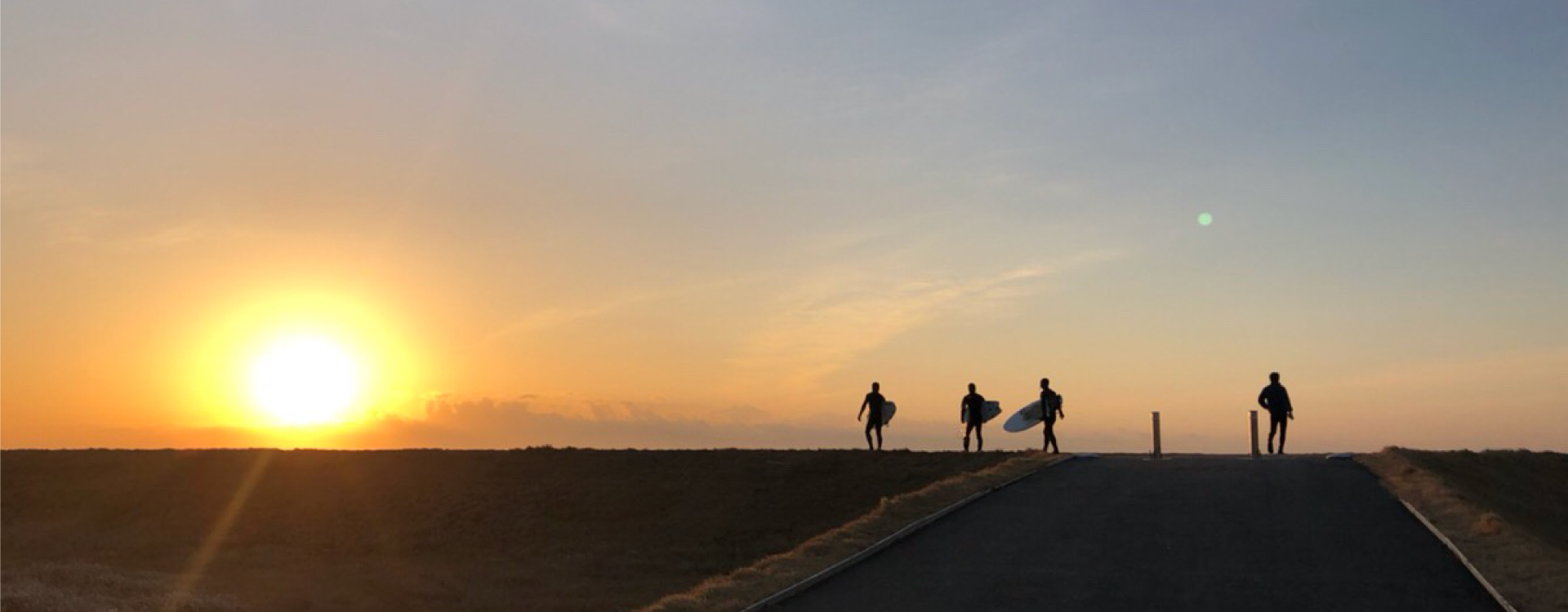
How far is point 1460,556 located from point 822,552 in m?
8.54

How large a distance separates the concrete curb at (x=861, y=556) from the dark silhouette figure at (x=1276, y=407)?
8.82 meters

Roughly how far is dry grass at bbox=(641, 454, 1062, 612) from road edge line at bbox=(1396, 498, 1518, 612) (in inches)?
282

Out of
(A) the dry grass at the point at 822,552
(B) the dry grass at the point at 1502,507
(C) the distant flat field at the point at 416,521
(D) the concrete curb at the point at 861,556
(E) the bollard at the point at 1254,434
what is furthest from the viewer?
(E) the bollard at the point at 1254,434

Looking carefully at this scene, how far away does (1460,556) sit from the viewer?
18125mm

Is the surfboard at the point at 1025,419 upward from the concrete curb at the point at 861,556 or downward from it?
upward

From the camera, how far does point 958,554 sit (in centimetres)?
1936

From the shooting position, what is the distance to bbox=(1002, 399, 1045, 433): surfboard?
33.3m

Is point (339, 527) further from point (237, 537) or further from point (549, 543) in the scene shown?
point (549, 543)

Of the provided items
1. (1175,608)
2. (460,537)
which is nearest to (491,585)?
(460,537)

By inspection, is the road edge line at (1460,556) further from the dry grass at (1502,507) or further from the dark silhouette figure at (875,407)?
the dark silhouette figure at (875,407)

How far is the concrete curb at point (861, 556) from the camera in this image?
17016mm

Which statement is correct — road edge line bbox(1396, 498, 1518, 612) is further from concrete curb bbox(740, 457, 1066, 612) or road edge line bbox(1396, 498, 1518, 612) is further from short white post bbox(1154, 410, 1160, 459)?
short white post bbox(1154, 410, 1160, 459)

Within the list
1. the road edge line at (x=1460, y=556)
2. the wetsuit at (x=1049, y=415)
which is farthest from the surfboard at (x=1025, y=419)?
the road edge line at (x=1460, y=556)

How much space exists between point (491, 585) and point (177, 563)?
932cm
